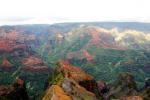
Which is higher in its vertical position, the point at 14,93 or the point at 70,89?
the point at 70,89

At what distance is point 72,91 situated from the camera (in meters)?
115

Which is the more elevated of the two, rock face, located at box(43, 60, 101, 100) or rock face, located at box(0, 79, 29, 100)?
rock face, located at box(43, 60, 101, 100)

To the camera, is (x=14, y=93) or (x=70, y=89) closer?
(x=70, y=89)

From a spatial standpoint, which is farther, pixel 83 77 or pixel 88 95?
pixel 83 77

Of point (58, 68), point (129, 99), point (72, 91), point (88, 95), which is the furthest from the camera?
point (58, 68)

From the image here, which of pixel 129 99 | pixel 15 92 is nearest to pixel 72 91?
pixel 129 99

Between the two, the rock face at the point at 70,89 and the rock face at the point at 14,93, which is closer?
the rock face at the point at 70,89

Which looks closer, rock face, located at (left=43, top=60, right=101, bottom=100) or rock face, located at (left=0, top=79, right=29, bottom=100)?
rock face, located at (left=43, top=60, right=101, bottom=100)

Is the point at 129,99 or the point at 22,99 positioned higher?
the point at 129,99

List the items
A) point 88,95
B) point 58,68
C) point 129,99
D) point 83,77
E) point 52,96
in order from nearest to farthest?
point 52,96
point 88,95
point 129,99
point 83,77
point 58,68

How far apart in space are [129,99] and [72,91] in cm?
3114

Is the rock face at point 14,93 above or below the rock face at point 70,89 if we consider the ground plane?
below

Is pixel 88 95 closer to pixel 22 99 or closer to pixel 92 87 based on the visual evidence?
pixel 92 87

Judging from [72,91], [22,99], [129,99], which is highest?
[72,91]
